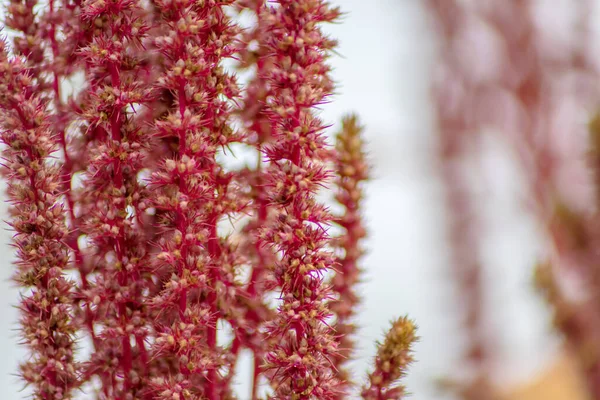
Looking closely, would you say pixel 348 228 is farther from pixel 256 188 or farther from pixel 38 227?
pixel 38 227

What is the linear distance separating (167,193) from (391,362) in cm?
16

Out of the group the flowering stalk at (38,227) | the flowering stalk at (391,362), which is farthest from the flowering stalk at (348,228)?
the flowering stalk at (38,227)

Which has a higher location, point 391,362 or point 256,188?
point 256,188

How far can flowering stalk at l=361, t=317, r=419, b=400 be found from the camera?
0.40 metres

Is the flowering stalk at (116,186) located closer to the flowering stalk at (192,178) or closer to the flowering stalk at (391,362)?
the flowering stalk at (192,178)

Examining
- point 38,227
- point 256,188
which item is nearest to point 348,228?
point 256,188

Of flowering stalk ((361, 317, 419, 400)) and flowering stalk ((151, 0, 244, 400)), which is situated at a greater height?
flowering stalk ((151, 0, 244, 400))

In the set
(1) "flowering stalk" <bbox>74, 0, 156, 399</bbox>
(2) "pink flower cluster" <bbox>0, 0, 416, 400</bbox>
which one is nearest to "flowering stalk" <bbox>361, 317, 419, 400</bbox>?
(2) "pink flower cluster" <bbox>0, 0, 416, 400</bbox>

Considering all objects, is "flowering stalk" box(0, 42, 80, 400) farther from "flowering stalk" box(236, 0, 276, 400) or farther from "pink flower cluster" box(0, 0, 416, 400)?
"flowering stalk" box(236, 0, 276, 400)

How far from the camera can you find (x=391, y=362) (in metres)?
0.40

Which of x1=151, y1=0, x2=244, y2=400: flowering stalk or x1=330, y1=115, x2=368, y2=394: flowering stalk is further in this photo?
x1=330, y1=115, x2=368, y2=394: flowering stalk

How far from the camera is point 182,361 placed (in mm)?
362

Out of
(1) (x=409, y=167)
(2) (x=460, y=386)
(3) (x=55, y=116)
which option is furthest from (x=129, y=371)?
(1) (x=409, y=167)

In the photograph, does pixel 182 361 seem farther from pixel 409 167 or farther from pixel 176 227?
pixel 409 167
